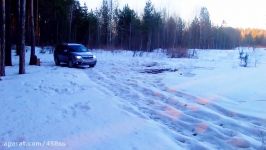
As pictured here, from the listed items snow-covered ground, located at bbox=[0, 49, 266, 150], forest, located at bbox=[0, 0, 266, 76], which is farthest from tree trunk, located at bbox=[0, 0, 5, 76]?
forest, located at bbox=[0, 0, 266, 76]

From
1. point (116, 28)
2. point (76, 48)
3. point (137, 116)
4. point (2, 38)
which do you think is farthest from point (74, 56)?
point (116, 28)

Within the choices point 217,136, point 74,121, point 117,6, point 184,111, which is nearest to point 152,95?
point 184,111

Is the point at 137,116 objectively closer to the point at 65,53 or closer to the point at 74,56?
the point at 74,56

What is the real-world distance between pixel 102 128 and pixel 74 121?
875 mm

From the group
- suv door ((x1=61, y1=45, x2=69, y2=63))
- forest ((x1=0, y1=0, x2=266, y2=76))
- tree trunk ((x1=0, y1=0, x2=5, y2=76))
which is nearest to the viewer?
tree trunk ((x1=0, y1=0, x2=5, y2=76))

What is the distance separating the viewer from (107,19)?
71.8 metres

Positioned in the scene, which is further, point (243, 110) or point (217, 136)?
point (243, 110)

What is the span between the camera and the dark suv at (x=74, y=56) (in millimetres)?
24766

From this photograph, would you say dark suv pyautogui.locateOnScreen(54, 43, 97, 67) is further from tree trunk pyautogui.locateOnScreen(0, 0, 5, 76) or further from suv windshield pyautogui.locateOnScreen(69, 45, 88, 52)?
tree trunk pyautogui.locateOnScreen(0, 0, 5, 76)

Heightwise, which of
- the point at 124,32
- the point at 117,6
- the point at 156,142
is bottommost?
the point at 156,142

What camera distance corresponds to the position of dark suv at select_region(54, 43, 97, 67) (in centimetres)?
2477

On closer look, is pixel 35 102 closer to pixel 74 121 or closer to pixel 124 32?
pixel 74 121

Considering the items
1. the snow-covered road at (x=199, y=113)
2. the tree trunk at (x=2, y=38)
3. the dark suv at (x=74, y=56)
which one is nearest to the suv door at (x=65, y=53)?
the dark suv at (x=74, y=56)

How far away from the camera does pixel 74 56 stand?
81.8 ft
